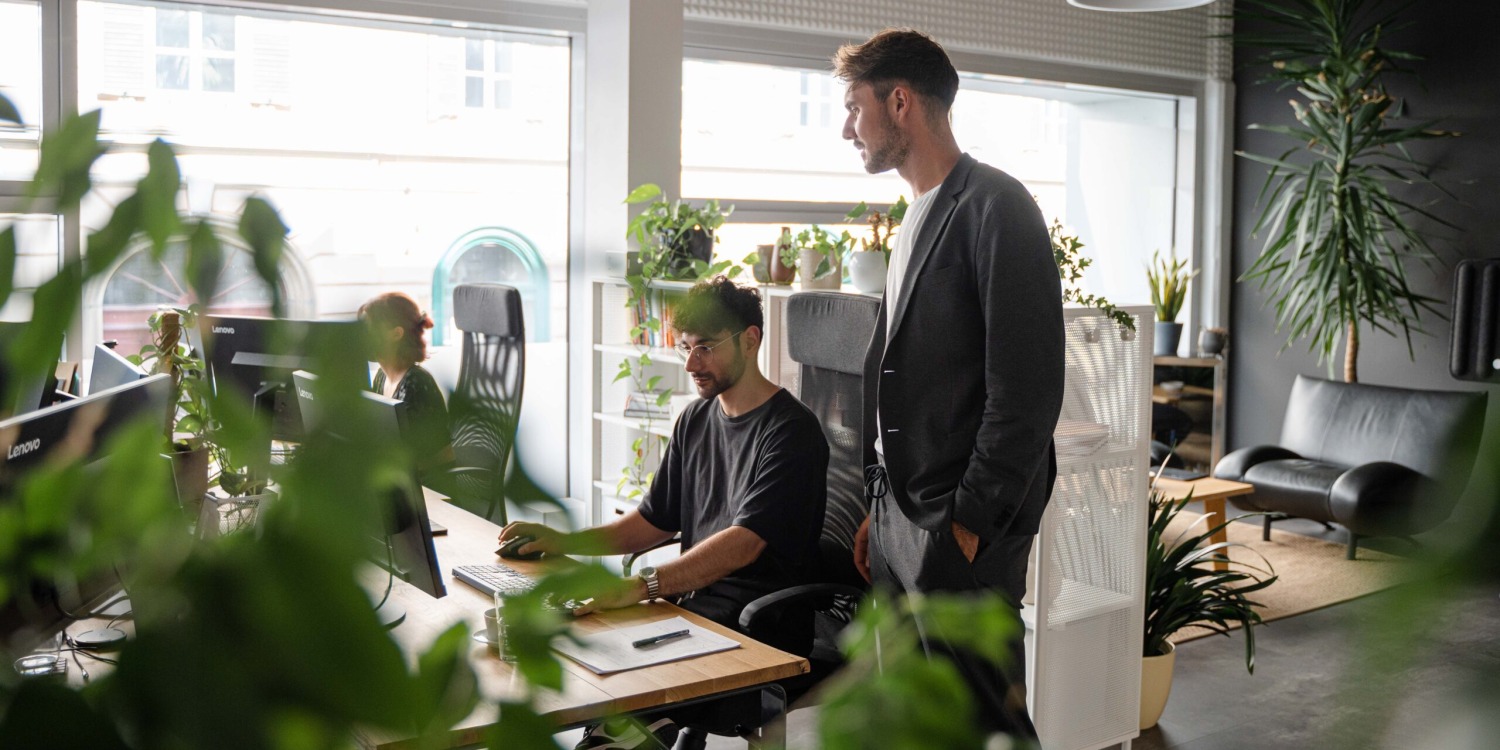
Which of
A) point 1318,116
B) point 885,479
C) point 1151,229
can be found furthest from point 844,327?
point 1151,229

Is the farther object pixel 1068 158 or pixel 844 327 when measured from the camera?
pixel 1068 158

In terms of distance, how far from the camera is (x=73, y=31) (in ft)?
14.8

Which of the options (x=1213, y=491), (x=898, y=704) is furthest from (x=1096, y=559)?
(x=898, y=704)

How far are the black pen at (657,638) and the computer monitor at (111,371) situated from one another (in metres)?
0.90

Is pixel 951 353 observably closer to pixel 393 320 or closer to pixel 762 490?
pixel 762 490

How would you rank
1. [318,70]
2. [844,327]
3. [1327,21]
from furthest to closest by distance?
1. [1327,21]
2. [318,70]
3. [844,327]

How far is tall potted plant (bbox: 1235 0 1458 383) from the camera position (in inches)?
251

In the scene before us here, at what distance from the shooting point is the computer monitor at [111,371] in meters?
2.16

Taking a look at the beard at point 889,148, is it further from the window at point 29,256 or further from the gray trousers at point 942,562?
the window at point 29,256

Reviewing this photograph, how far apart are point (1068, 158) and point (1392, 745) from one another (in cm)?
742

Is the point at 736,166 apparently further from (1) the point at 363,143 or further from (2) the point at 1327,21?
(2) the point at 1327,21

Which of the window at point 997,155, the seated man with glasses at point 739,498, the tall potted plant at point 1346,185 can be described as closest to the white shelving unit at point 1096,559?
the seated man with glasses at point 739,498

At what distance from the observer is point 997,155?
692 centimetres

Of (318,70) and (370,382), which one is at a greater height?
(318,70)
